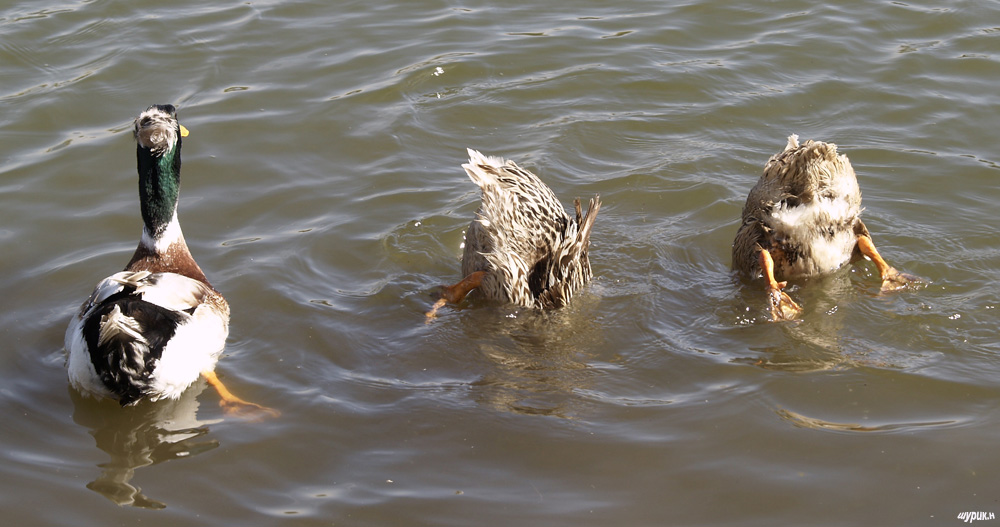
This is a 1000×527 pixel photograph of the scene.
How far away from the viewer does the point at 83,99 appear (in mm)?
7789

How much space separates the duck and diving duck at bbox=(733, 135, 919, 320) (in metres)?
2.99

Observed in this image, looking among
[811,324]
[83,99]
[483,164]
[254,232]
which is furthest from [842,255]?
[83,99]

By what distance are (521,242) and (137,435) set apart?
2.33 metres

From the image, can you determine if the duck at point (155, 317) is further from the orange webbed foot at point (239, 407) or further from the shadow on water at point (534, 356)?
the shadow on water at point (534, 356)

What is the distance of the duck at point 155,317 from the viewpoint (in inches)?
178

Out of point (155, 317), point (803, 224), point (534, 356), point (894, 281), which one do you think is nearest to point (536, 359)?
point (534, 356)

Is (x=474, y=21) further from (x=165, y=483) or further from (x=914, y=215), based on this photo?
(x=165, y=483)

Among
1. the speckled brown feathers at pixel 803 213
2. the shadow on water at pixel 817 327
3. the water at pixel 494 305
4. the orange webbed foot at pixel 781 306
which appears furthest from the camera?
the orange webbed foot at pixel 781 306

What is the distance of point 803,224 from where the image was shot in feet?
17.8

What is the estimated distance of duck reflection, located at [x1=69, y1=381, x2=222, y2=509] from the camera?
4.21m

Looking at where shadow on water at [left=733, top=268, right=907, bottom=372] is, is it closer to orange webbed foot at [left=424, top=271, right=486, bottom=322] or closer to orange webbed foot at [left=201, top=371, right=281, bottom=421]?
orange webbed foot at [left=424, top=271, right=486, bottom=322]

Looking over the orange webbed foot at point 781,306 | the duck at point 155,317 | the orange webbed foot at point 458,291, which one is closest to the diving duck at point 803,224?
the orange webbed foot at point 781,306

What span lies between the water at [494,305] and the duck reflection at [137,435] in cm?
2

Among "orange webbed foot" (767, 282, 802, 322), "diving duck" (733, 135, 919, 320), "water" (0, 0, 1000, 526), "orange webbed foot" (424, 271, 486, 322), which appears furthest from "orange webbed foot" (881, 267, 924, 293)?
"orange webbed foot" (424, 271, 486, 322)
